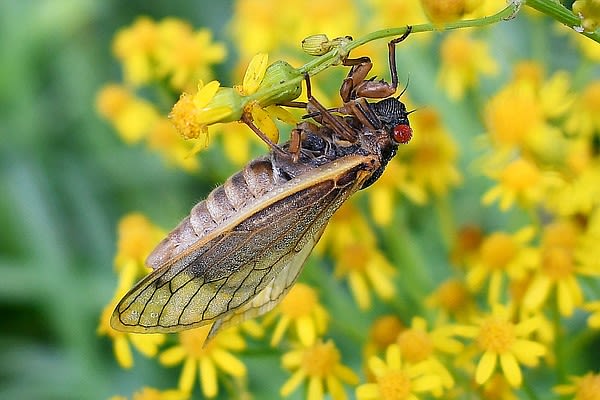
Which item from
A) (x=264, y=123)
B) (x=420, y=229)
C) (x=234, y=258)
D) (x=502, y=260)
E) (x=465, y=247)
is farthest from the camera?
(x=420, y=229)

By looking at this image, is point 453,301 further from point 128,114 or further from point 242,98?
point 128,114

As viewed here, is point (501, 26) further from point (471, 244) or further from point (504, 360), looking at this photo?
point (504, 360)

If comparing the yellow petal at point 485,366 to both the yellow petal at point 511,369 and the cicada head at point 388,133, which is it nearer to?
the yellow petal at point 511,369

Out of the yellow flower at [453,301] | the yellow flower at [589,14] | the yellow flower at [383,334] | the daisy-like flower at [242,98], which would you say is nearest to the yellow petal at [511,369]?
the yellow flower at [383,334]

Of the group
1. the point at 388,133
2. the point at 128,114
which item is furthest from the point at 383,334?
the point at 128,114

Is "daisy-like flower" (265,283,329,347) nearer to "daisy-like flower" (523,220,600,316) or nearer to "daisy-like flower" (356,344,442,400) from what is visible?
"daisy-like flower" (356,344,442,400)

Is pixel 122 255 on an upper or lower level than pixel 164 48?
lower

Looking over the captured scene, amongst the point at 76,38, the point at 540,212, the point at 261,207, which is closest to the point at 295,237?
the point at 261,207
